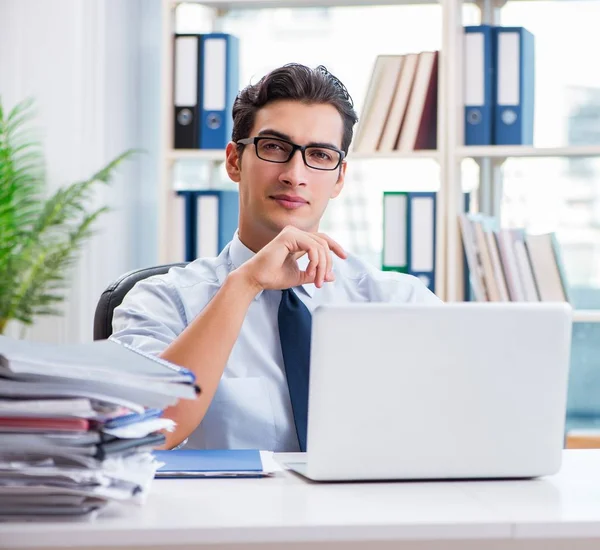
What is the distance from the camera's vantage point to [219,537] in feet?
2.79

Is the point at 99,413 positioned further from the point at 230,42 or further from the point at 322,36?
the point at 322,36

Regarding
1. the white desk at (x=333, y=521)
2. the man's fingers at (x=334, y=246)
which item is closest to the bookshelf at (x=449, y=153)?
the man's fingers at (x=334, y=246)

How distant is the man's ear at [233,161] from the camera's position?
1.84 metres

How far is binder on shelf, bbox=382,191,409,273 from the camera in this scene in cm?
275

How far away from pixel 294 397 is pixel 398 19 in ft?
6.40

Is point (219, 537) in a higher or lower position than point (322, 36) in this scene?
lower

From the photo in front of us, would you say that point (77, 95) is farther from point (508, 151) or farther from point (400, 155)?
point (508, 151)

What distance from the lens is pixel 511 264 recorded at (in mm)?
2711

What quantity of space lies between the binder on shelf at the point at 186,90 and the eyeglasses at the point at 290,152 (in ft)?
3.84

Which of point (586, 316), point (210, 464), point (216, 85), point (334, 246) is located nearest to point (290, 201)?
point (334, 246)

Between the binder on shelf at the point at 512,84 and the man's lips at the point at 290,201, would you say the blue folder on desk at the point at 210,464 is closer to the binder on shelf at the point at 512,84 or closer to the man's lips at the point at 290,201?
the man's lips at the point at 290,201

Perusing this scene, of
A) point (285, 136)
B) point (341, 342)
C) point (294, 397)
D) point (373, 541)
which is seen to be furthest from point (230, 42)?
point (373, 541)

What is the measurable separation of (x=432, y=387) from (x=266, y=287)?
1.71 ft

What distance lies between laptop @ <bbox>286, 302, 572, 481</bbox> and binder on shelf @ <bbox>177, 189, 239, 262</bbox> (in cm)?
178
